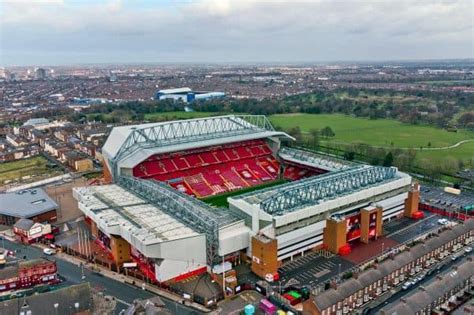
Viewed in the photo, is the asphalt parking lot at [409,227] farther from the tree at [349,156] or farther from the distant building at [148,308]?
the distant building at [148,308]

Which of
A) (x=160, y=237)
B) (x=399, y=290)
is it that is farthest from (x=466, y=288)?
(x=160, y=237)

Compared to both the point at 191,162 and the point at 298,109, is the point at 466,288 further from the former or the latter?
the point at 298,109

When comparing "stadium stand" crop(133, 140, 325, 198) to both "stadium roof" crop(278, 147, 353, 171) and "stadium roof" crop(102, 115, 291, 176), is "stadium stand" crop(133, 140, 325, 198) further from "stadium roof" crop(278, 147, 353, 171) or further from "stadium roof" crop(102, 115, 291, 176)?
"stadium roof" crop(102, 115, 291, 176)

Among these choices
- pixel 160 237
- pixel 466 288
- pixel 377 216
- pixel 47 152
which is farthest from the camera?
pixel 47 152

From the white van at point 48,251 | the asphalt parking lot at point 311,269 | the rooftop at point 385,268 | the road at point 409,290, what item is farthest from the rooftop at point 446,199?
the white van at point 48,251

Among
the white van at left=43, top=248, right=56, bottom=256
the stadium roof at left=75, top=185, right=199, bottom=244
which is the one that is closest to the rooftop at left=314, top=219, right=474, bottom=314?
the stadium roof at left=75, top=185, right=199, bottom=244

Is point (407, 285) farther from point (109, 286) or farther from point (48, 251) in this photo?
point (48, 251)
